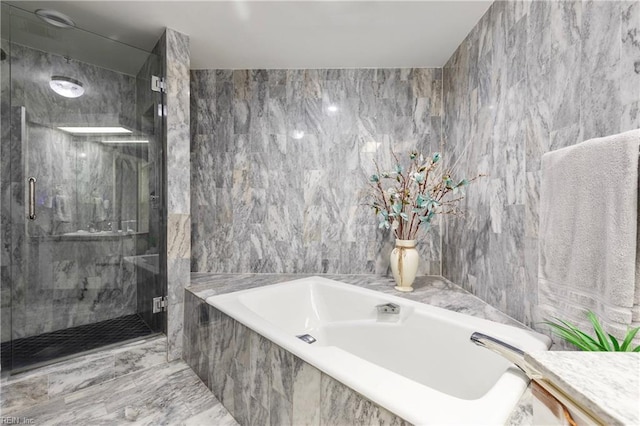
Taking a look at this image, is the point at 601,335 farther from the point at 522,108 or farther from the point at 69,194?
the point at 69,194

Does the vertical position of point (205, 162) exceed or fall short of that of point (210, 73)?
it falls short

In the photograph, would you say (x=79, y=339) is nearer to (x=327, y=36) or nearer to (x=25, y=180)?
(x=25, y=180)

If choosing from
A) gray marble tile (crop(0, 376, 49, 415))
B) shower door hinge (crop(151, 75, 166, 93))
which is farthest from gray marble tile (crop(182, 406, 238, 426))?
shower door hinge (crop(151, 75, 166, 93))

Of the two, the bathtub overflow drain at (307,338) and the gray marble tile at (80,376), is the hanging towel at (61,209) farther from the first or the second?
the bathtub overflow drain at (307,338)

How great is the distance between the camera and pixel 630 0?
973 mm

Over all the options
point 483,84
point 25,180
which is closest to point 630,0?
point 483,84

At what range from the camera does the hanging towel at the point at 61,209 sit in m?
1.85

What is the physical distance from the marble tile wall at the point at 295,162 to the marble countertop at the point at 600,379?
6.80ft

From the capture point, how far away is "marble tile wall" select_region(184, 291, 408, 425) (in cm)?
104

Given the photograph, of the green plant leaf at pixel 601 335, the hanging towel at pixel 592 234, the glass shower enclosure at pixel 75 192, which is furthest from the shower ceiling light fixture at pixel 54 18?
the green plant leaf at pixel 601 335

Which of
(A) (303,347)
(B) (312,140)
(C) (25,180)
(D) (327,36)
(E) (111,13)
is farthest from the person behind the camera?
(B) (312,140)

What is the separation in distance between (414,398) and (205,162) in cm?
238

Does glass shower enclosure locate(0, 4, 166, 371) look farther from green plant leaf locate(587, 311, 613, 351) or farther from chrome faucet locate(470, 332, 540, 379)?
green plant leaf locate(587, 311, 613, 351)

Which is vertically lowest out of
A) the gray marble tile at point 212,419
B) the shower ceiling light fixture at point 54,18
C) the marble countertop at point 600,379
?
the gray marble tile at point 212,419
